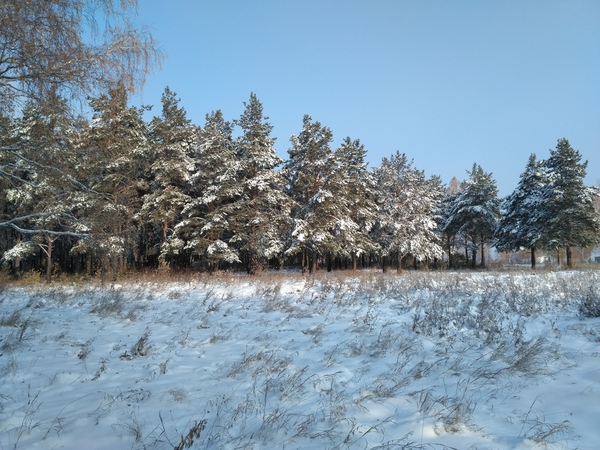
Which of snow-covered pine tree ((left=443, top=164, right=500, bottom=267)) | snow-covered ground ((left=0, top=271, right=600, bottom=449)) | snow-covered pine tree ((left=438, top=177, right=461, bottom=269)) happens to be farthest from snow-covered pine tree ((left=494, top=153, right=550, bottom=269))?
snow-covered ground ((left=0, top=271, right=600, bottom=449))

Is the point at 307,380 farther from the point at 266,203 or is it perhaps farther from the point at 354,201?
the point at 354,201

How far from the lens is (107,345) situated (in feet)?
18.1

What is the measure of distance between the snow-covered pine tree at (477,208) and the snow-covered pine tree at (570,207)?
6.58 m

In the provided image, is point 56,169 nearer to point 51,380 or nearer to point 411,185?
point 51,380

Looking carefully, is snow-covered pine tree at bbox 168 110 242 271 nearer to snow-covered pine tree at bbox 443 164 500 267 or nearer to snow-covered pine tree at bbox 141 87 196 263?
snow-covered pine tree at bbox 141 87 196 263

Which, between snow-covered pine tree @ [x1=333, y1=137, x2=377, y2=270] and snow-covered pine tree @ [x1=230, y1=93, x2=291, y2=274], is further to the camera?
snow-covered pine tree @ [x1=333, y1=137, x2=377, y2=270]

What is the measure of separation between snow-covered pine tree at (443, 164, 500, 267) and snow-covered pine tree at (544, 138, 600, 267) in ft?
21.6

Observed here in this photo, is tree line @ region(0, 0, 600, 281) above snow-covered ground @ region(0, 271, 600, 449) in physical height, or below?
above

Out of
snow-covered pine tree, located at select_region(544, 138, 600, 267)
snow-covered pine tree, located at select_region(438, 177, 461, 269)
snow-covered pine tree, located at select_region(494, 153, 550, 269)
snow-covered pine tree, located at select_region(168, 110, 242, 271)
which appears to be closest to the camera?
snow-covered pine tree, located at select_region(168, 110, 242, 271)

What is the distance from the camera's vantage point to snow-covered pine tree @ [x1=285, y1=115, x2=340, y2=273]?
23812mm

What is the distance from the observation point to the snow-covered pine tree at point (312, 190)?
23812 mm

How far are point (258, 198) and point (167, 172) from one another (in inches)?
255

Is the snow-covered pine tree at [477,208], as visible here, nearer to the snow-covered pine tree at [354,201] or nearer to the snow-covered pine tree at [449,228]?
the snow-covered pine tree at [449,228]

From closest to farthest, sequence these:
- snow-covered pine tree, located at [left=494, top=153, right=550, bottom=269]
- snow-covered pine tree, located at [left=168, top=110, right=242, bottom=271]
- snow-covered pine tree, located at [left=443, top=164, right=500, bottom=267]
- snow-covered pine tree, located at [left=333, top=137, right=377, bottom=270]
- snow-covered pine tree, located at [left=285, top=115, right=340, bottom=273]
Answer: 1. snow-covered pine tree, located at [left=168, top=110, right=242, bottom=271]
2. snow-covered pine tree, located at [left=285, top=115, right=340, bottom=273]
3. snow-covered pine tree, located at [left=333, top=137, right=377, bottom=270]
4. snow-covered pine tree, located at [left=494, top=153, right=550, bottom=269]
5. snow-covered pine tree, located at [left=443, top=164, right=500, bottom=267]
